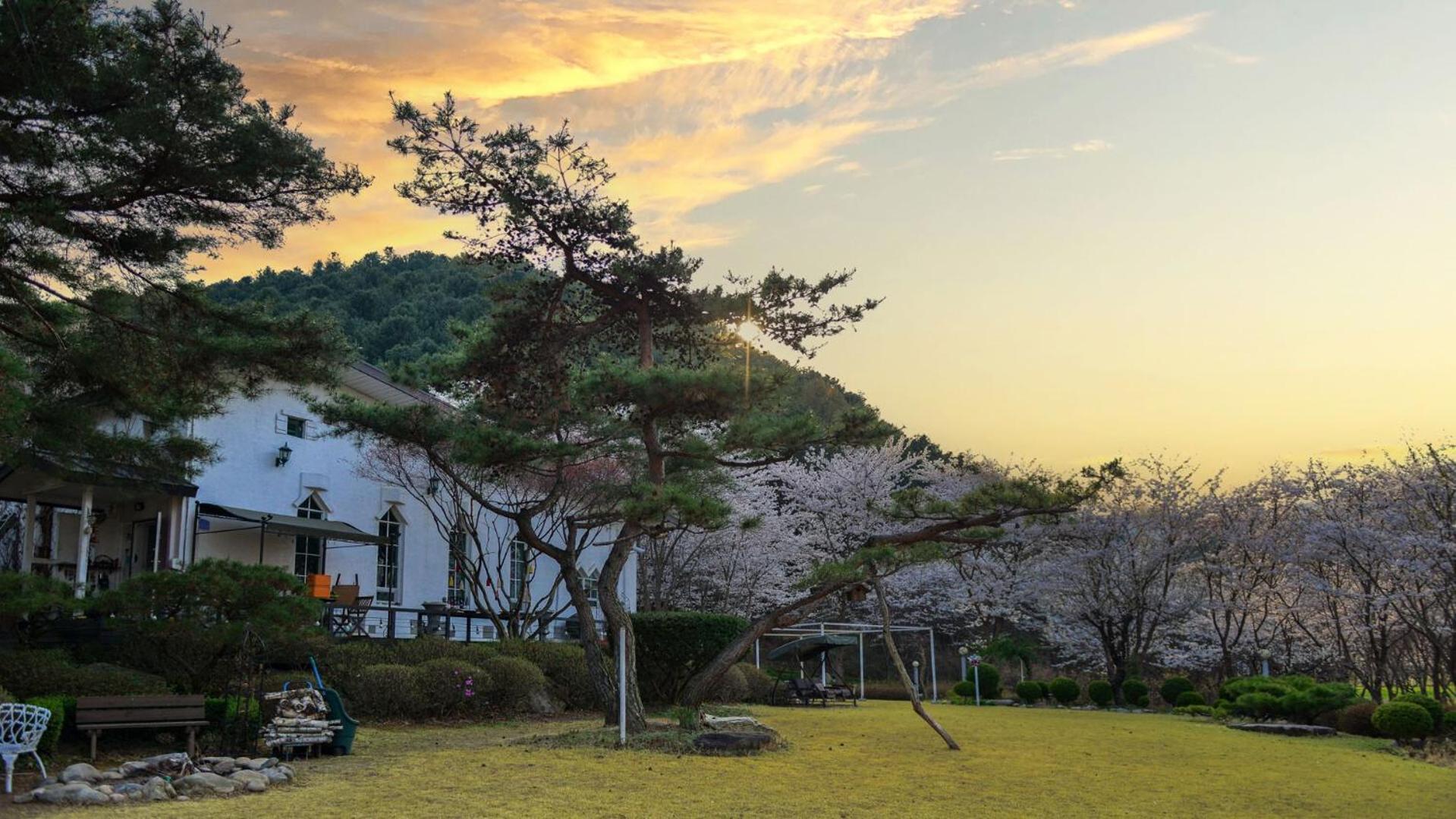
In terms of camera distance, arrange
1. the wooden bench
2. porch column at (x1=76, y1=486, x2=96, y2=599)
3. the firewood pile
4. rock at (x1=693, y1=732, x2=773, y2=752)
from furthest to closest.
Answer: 1. porch column at (x1=76, y1=486, x2=96, y2=599)
2. rock at (x1=693, y1=732, x2=773, y2=752)
3. the firewood pile
4. the wooden bench

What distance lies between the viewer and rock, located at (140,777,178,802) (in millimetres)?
8211

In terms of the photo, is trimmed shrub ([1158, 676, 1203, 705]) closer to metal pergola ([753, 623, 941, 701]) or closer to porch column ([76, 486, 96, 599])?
metal pergola ([753, 623, 941, 701])

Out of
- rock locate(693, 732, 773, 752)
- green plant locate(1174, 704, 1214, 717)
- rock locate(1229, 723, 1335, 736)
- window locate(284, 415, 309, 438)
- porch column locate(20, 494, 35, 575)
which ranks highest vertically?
window locate(284, 415, 309, 438)

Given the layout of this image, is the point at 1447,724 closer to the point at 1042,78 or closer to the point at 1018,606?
the point at 1042,78

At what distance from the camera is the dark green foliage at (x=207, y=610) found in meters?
11.5

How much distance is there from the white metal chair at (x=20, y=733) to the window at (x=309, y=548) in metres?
12.1

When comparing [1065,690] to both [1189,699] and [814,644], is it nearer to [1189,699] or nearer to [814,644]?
[1189,699]

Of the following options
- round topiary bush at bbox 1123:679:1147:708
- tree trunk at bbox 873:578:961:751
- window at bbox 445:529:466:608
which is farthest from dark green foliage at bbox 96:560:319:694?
round topiary bush at bbox 1123:679:1147:708

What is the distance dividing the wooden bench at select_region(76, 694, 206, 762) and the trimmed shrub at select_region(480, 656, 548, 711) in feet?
20.0

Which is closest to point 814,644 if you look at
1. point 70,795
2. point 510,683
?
point 510,683

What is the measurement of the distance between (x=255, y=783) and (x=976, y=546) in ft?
31.2

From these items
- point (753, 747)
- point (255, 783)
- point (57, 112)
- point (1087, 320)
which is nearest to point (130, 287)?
point (57, 112)

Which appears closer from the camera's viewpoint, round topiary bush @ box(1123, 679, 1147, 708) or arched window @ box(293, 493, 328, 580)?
arched window @ box(293, 493, 328, 580)

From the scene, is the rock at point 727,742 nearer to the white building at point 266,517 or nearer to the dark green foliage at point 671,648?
the dark green foliage at point 671,648
